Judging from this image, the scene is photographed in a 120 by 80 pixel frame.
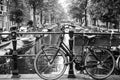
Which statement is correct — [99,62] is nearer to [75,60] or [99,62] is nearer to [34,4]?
[75,60]

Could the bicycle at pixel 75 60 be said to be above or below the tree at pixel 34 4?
below

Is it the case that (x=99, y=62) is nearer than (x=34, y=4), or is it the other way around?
(x=99, y=62)

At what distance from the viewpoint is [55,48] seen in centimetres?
512

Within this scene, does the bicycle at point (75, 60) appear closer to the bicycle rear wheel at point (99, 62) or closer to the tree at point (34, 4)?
the bicycle rear wheel at point (99, 62)

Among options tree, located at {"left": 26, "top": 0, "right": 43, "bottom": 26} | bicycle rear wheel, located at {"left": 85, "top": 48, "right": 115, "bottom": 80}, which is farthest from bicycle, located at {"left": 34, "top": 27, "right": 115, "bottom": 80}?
tree, located at {"left": 26, "top": 0, "right": 43, "bottom": 26}

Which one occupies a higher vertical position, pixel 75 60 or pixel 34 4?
pixel 34 4

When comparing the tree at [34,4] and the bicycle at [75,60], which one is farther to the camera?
the tree at [34,4]

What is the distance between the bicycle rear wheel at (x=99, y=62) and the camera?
Result: 519 cm

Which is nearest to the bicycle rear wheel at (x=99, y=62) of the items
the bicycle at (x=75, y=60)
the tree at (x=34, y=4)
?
the bicycle at (x=75, y=60)

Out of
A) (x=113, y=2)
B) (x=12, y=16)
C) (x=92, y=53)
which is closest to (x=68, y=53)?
(x=92, y=53)

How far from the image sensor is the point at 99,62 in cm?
530

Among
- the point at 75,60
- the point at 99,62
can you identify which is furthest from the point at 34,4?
the point at 99,62

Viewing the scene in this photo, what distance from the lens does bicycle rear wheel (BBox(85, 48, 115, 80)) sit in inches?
204

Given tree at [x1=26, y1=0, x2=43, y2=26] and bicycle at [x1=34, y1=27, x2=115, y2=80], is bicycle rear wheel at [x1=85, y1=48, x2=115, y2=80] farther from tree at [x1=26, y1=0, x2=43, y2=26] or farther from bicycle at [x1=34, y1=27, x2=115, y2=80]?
tree at [x1=26, y1=0, x2=43, y2=26]
